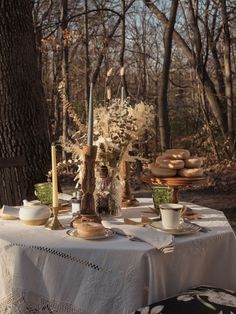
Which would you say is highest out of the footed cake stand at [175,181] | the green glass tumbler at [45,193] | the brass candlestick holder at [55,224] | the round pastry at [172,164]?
the round pastry at [172,164]

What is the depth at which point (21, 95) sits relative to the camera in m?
3.89

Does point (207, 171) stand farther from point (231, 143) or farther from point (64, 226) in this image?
point (64, 226)

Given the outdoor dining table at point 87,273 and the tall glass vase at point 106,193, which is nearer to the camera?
the outdoor dining table at point 87,273

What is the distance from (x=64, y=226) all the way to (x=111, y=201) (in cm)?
27

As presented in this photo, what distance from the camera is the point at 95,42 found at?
12.0 meters

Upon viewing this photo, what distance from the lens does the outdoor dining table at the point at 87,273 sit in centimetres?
164

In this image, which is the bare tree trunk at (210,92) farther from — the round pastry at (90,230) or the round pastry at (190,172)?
the round pastry at (90,230)

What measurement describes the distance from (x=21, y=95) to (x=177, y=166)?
2107mm

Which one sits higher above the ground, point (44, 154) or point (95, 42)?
point (95, 42)

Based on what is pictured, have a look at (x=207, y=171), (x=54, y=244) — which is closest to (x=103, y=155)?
(x=54, y=244)

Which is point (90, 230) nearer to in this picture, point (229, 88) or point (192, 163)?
point (192, 163)

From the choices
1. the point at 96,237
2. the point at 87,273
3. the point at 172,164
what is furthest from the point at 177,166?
the point at 87,273

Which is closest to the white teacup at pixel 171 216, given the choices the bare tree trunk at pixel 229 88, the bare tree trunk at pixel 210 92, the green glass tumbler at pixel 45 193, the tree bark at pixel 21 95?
the green glass tumbler at pixel 45 193

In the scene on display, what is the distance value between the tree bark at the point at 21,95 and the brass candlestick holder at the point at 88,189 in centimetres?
202
